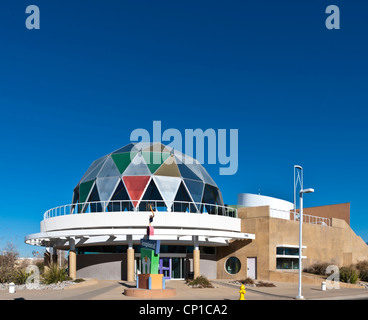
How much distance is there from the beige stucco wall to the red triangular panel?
9237 mm

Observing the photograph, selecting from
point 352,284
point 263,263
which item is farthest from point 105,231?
point 352,284

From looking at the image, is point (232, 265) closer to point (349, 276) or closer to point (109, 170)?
point (349, 276)

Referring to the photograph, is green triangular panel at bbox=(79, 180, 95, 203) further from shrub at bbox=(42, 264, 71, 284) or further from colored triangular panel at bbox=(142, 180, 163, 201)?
shrub at bbox=(42, 264, 71, 284)

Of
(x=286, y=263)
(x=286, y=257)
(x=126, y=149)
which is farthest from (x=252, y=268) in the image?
(x=126, y=149)

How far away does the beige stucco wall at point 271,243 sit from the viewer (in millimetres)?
38125

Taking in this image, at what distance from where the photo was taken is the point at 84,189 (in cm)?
4175

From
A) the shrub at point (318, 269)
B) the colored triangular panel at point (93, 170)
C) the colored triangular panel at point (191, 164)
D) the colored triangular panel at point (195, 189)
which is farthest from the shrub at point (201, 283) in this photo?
the colored triangular panel at point (93, 170)

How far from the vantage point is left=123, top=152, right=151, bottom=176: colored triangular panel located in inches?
1528

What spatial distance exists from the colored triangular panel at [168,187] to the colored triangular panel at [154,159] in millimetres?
1170

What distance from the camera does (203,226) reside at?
35.9 metres

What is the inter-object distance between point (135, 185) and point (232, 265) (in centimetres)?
1099

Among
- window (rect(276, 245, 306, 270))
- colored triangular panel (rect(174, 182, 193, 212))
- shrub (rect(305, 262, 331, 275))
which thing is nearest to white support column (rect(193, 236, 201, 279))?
colored triangular panel (rect(174, 182, 193, 212))

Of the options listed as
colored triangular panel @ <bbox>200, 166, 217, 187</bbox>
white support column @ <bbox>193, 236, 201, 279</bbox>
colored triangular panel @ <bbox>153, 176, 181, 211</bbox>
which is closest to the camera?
white support column @ <bbox>193, 236, 201, 279</bbox>

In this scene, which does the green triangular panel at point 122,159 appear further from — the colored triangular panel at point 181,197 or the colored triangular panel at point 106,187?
the colored triangular panel at point 181,197
